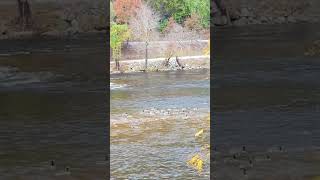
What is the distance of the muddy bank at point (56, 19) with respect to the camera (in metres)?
37.0

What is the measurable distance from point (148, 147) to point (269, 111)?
232 inches

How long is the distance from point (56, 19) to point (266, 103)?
69.0ft

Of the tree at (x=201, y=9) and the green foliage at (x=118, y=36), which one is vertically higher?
the tree at (x=201, y=9)

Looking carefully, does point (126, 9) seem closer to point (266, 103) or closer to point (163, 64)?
point (163, 64)

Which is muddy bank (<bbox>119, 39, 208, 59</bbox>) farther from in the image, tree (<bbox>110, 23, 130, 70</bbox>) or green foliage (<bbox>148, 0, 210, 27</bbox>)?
green foliage (<bbox>148, 0, 210, 27</bbox>)

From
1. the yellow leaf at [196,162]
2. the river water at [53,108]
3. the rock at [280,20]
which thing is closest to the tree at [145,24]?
the river water at [53,108]

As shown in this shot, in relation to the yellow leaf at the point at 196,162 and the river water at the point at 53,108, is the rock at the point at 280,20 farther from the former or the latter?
the yellow leaf at the point at 196,162

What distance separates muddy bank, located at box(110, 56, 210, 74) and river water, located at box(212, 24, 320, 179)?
5.29ft

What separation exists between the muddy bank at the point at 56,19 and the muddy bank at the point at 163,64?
4854mm

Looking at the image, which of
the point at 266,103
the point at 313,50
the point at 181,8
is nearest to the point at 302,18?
the point at 181,8

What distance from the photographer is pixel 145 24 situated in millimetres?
42250

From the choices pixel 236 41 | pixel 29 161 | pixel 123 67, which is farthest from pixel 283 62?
pixel 29 161

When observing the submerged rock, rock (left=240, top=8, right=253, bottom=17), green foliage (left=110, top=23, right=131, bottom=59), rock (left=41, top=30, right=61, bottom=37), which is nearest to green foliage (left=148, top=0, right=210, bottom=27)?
rock (left=240, top=8, right=253, bottom=17)

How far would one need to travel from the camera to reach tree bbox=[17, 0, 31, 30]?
120 ft
